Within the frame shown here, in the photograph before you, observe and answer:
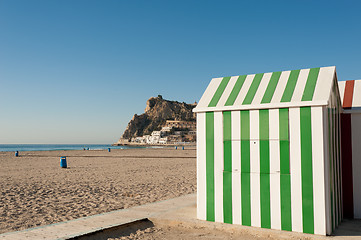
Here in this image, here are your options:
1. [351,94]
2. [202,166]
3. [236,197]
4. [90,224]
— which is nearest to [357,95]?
[351,94]

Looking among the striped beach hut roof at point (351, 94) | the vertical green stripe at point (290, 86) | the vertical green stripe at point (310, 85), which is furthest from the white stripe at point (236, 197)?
the striped beach hut roof at point (351, 94)

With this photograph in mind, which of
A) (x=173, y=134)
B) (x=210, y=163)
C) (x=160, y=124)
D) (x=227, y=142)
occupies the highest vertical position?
(x=160, y=124)

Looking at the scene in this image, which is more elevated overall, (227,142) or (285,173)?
(227,142)

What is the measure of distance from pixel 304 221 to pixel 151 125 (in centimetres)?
17517

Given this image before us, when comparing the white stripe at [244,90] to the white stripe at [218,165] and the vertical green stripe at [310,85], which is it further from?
the vertical green stripe at [310,85]

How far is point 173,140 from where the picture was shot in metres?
142

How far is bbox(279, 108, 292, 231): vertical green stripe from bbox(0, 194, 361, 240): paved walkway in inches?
7.8

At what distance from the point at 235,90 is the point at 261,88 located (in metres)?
0.45

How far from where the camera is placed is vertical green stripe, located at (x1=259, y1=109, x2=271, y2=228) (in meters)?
4.88

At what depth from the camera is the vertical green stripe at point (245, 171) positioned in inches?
198

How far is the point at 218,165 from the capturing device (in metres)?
5.29

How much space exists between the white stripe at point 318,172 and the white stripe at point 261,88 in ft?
2.80

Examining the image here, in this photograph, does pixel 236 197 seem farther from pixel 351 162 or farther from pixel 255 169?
pixel 351 162

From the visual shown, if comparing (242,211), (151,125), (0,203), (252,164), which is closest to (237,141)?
(252,164)
